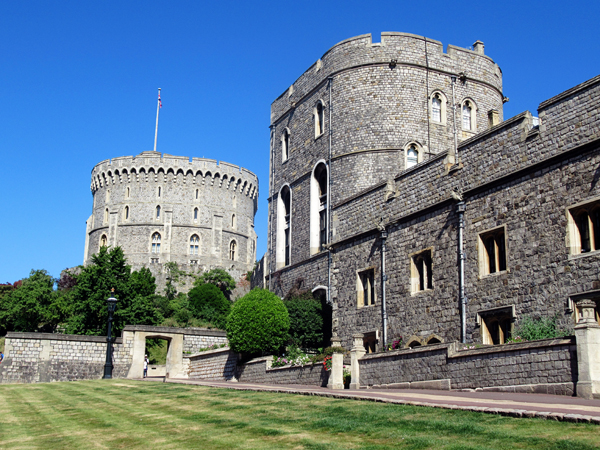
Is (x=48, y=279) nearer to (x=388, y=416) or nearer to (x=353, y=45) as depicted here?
(x=353, y=45)

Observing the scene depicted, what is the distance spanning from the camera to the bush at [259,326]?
24.8m

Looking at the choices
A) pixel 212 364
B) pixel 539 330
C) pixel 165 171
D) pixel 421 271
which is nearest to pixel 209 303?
pixel 165 171

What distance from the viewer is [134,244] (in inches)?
2982

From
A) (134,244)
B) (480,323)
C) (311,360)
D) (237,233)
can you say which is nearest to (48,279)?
(134,244)

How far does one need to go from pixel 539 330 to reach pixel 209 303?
1956 inches

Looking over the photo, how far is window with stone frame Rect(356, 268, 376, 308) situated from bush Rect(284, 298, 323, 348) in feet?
12.9

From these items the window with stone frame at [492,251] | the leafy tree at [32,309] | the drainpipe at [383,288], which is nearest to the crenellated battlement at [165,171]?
the leafy tree at [32,309]

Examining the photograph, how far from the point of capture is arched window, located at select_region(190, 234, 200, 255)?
76.5m

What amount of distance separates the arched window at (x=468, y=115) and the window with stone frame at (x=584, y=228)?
1439cm

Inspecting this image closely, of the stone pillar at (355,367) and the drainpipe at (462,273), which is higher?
the drainpipe at (462,273)

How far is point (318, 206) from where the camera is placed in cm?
2995

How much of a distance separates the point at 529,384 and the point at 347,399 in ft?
11.4

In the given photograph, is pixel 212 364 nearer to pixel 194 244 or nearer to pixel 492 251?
pixel 492 251

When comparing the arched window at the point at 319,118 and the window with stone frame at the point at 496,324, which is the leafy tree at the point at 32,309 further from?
the window with stone frame at the point at 496,324
